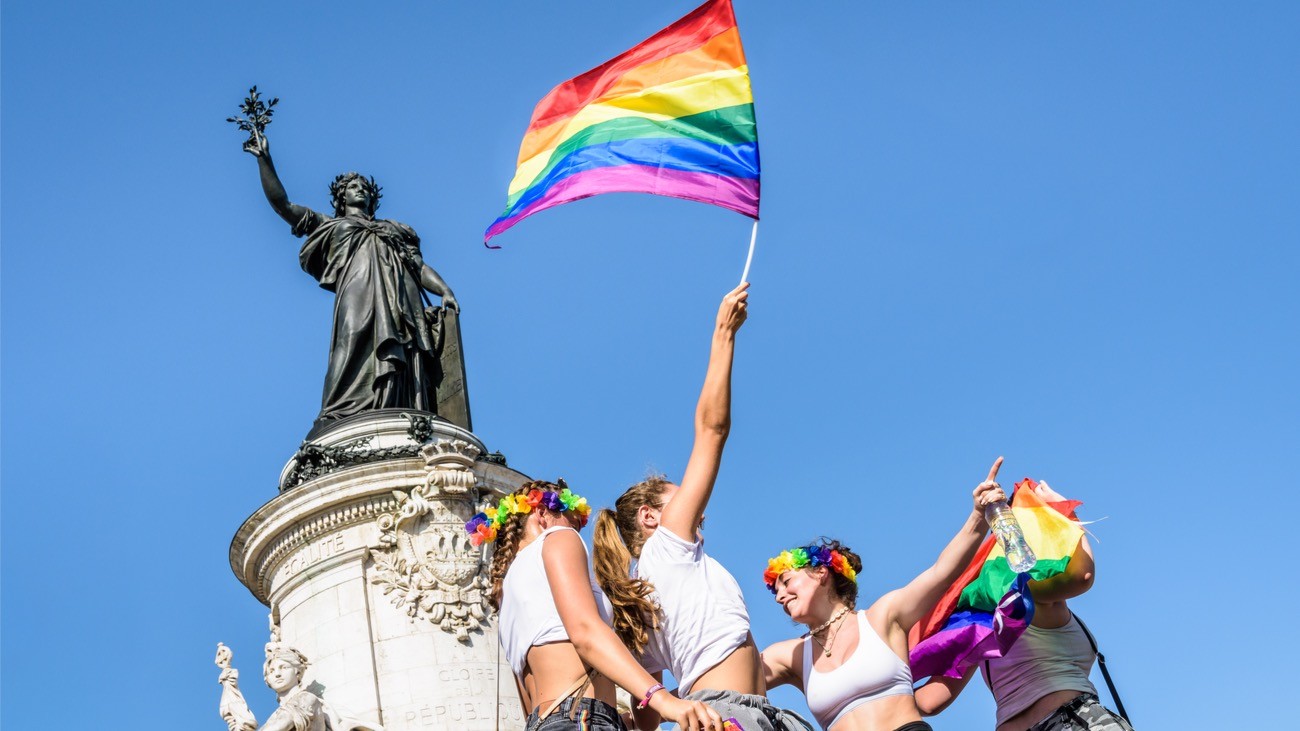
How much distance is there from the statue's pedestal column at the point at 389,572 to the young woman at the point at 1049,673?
5.96 meters

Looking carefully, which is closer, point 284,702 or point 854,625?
point 854,625

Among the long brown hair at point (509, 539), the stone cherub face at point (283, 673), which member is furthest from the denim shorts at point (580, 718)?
Answer: the stone cherub face at point (283, 673)

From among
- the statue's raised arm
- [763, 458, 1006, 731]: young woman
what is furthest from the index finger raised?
the statue's raised arm

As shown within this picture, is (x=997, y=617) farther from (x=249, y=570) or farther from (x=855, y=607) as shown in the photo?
(x=249, y=570)

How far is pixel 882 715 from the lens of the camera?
6660mm

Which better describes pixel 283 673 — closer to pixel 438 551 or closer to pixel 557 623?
pixel 438 551

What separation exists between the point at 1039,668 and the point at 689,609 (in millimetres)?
2097

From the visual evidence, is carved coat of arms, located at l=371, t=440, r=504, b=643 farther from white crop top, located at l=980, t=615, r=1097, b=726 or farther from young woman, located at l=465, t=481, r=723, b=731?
white crop top, located at l=980, t=615, r=1097, b=726

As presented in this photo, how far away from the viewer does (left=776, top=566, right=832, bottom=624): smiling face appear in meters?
7.05

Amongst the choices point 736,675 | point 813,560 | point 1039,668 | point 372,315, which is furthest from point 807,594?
point 372,315

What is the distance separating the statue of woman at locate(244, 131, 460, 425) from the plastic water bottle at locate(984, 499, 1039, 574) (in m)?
9.00

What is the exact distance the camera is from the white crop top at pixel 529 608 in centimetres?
627

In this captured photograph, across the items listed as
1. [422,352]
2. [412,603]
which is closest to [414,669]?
[412,603]

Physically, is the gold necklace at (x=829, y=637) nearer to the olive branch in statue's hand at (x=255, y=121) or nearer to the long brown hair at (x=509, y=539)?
the long brown hair at (x=509, y=539)
